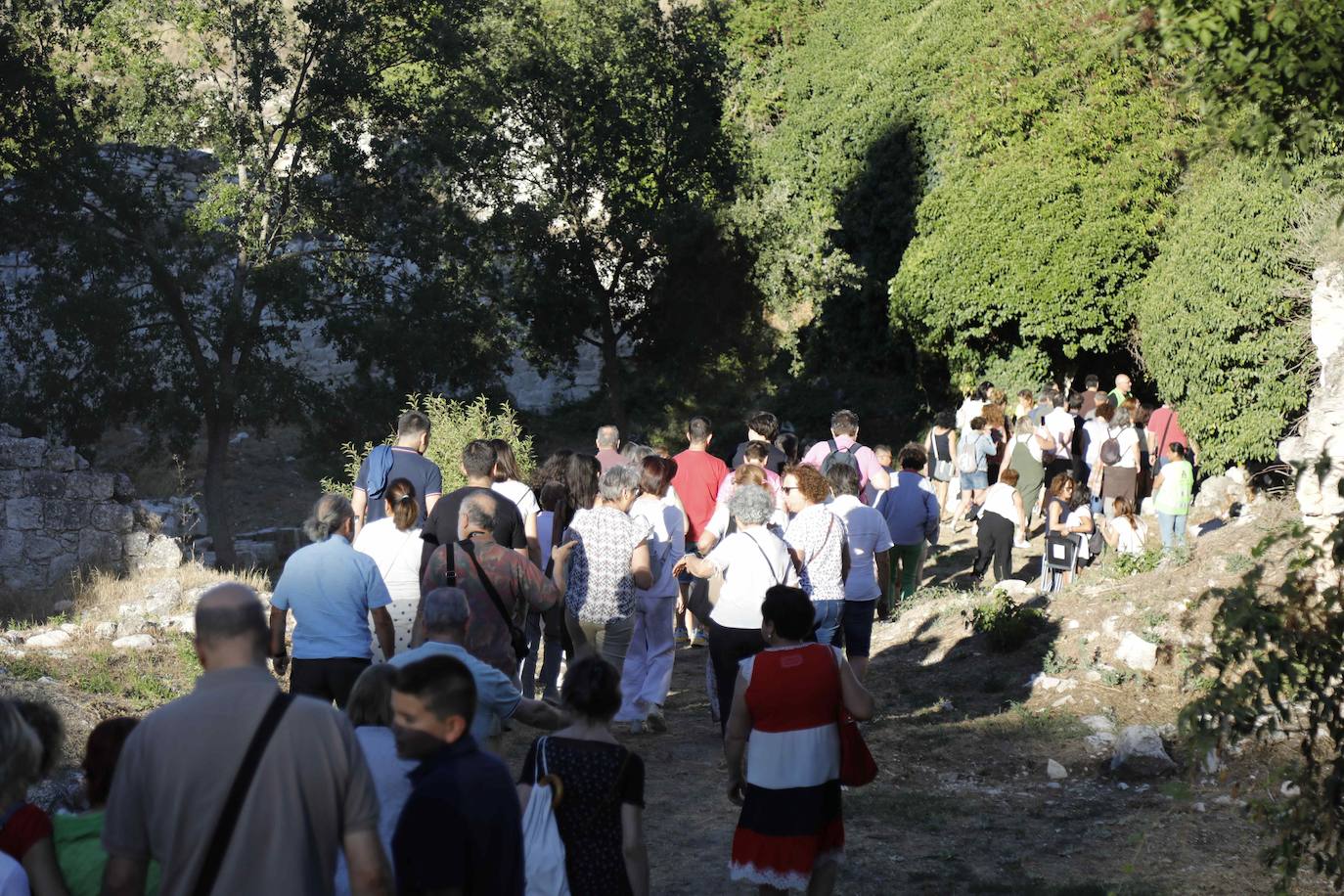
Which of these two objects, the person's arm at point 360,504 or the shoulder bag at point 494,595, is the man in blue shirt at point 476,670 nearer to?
→ the shoulder bag at point 494,595

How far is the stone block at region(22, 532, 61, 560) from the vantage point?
15.5 meters

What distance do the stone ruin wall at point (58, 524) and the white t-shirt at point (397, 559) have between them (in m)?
→ 9.39

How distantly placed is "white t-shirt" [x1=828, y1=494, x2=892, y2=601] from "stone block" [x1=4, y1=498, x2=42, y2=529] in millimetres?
11062

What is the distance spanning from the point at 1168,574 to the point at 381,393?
12956 mm

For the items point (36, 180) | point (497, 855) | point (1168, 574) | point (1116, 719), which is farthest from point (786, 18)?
point (497, 855)

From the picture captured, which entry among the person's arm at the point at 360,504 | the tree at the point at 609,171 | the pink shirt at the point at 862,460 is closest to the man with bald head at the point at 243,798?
the person's arm at the point at 360,504

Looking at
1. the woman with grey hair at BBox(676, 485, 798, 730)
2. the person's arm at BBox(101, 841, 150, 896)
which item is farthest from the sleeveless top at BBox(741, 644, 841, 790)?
the person's arm at BBox(101, 841, 150, 896)

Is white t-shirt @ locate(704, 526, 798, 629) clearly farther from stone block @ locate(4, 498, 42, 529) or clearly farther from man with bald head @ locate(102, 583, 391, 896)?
stone block @ locate(4, 498, 42, 529)

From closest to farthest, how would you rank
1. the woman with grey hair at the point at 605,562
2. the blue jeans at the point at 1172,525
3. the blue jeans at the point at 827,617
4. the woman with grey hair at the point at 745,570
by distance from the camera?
1. the woman with grey hair at the point at 745,570
2. the blue jeans at the point at 827,617
3. the woman with grey hair at the point at 605,562
4. the blue jeans at the point at 1172,525

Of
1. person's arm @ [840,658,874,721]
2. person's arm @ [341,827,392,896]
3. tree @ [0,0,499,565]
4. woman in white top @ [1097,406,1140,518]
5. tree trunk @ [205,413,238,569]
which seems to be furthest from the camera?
tree trunk @ [205,413,238,569]

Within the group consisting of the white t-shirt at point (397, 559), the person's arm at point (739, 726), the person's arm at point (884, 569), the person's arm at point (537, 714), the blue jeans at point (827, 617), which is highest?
the white t-shirt at point (397, 559)

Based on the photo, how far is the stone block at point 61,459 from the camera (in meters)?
15.9

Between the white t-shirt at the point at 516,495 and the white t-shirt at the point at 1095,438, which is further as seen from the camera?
the white t-shirt at the point at 1095,438

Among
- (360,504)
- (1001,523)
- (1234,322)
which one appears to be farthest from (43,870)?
(1234,322)
